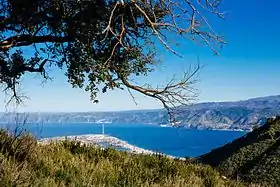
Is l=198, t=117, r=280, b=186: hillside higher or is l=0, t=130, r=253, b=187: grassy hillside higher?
l=0, t=130, r=253, b=187: grassy hillside

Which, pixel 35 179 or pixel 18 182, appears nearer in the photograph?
pixel 18 182

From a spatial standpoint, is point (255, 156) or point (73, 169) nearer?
point (73, 169)

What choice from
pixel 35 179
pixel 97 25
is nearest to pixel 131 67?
pixel 97 25

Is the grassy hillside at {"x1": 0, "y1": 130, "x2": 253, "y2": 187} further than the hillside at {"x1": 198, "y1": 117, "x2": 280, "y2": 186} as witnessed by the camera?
No

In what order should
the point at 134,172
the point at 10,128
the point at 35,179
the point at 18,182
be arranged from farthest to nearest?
the point at 10,128 → the point at 134,172 → the point at 35,179 → the point at 18,182

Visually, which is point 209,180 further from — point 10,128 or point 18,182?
point 18,182

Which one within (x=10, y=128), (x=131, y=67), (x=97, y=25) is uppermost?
(x=97, y=25)
